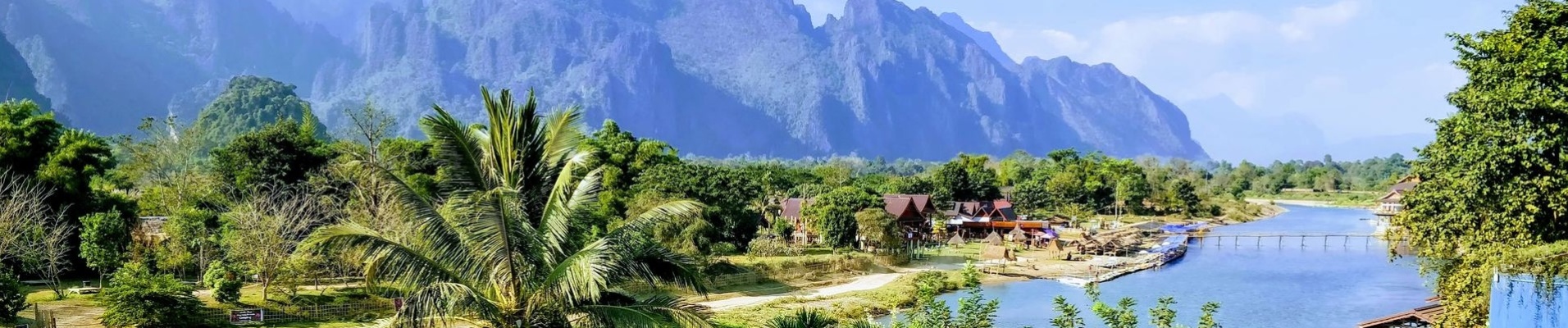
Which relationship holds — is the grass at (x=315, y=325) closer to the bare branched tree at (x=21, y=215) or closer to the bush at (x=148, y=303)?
the bush at (x=148, y=303)

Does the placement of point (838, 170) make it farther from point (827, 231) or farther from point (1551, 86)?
point (1551, 86)

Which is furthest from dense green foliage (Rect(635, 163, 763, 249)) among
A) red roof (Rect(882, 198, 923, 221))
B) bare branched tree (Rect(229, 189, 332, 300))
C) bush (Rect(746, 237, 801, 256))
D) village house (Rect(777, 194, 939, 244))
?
bare branched tree (Rect(229, 189, 332, 300))

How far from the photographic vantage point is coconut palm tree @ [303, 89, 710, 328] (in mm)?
8227

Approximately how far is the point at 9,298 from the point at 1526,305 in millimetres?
21600

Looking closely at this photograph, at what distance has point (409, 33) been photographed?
185500 mm

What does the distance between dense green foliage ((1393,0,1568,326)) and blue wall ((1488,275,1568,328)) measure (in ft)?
0.68

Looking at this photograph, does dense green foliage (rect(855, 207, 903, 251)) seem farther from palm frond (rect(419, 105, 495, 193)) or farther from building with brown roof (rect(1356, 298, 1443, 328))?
palm frond (rect(419, 105, 495, 193))

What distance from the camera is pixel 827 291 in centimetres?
3073

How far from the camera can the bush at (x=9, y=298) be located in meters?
15.6

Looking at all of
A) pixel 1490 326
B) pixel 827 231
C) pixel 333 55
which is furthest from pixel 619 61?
pixel 1490 326

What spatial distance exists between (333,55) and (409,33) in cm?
1780

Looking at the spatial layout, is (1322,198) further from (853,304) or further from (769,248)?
(853,304)

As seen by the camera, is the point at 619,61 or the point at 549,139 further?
the point at 619,61

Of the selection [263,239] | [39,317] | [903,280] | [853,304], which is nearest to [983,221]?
[903,280]
